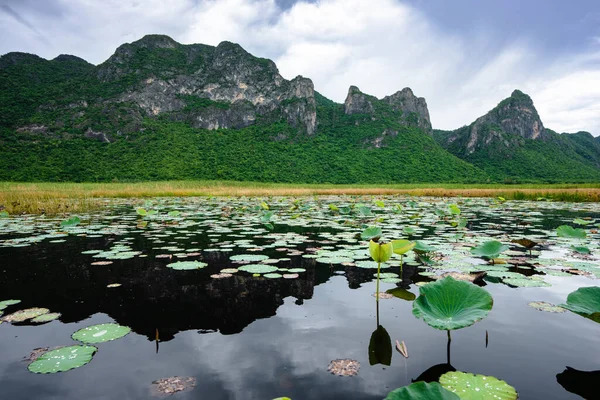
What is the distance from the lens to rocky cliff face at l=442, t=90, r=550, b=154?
108 meters

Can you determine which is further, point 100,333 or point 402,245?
point 402,245

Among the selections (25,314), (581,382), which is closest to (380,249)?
(581,382)

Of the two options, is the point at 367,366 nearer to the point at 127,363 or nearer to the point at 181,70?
the point at 127,363

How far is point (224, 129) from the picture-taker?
3698 inches

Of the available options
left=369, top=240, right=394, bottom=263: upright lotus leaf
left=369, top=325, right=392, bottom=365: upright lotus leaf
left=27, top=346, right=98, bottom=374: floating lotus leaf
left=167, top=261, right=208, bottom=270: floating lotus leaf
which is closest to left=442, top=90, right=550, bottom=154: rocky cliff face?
left=369, top=240, right=394, bottom=263: upright lotus leaf

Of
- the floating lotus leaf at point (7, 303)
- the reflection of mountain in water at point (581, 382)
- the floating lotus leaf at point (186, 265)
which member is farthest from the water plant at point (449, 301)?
the floating lotus leaf at point (7, 303)

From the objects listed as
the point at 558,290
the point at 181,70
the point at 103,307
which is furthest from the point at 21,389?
the point at 181,70

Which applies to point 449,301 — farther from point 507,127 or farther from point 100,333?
point 507,127

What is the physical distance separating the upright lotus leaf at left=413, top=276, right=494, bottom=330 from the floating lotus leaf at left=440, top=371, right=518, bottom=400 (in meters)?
0.40

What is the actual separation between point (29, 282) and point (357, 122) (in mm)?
103444

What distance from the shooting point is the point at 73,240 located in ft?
21.0

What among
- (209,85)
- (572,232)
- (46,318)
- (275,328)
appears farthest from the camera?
(209,85)

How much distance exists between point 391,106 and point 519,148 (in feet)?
147

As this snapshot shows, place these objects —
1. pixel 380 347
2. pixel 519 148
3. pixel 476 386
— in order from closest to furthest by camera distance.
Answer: pixel 476 386 → pixel 380 347 → pixel 519 148
